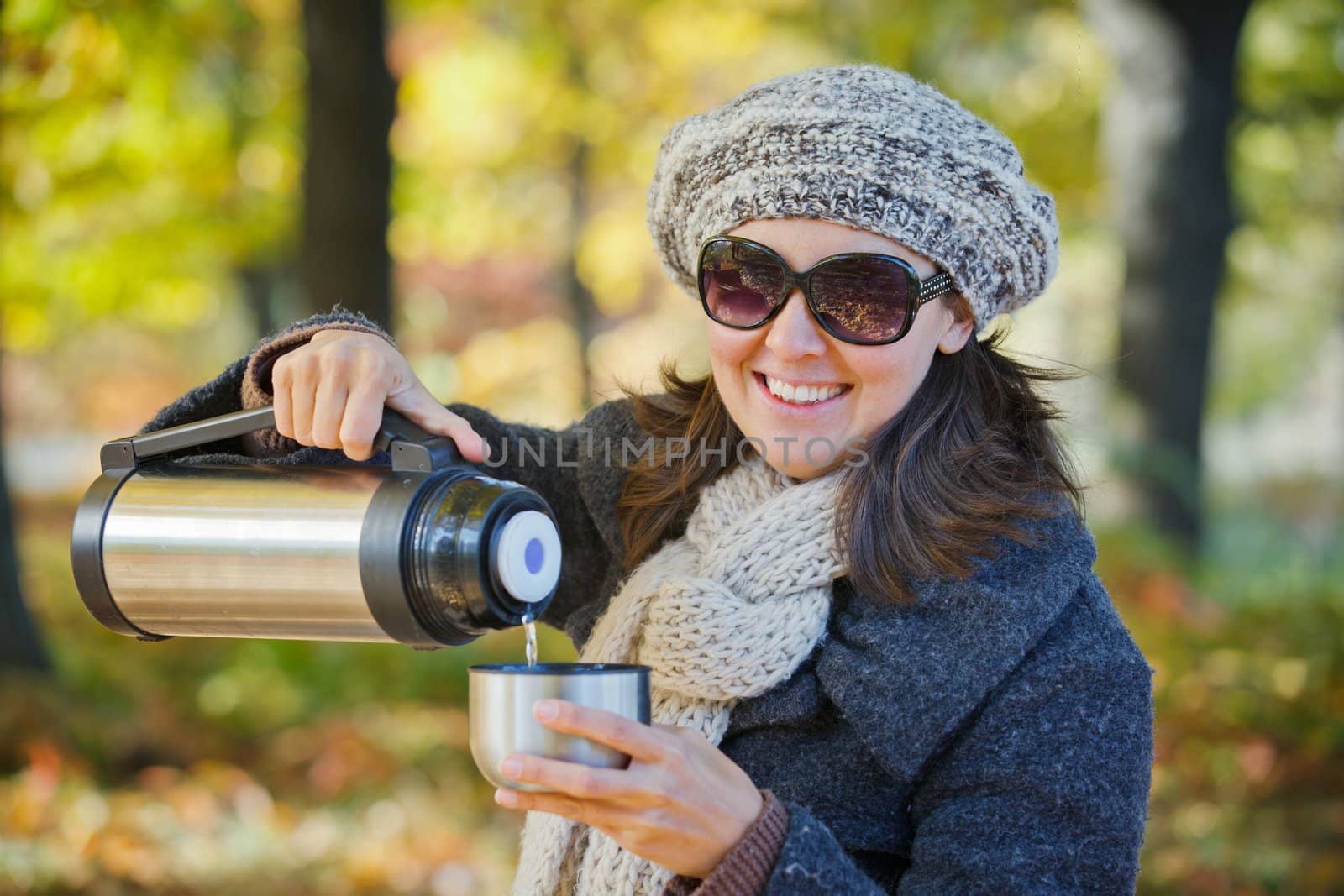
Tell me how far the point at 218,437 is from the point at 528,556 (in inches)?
22.0

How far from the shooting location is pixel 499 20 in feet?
40.0

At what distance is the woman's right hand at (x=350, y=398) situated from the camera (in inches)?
67.4

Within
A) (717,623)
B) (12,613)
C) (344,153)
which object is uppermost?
(344,153)

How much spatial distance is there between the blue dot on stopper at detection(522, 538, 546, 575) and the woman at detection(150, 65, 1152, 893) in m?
0.24

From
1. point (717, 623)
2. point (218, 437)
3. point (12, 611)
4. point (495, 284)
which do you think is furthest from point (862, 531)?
point (495, 284)

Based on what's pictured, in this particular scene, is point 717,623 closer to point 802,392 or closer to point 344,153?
point 802,392

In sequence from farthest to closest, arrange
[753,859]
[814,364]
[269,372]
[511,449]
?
[511,449] < [269,372] < [814,364] < [753,859]

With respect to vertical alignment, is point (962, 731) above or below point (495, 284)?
below

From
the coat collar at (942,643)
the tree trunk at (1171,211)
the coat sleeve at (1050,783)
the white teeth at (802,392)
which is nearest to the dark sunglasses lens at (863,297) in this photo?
the white teeth at (802,392)

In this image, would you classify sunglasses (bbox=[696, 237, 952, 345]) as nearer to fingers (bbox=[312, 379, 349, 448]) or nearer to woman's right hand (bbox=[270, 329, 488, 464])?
woman's right hand (bbox=[270, 329, 488, 464])

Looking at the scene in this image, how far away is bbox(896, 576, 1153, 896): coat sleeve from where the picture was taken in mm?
1640

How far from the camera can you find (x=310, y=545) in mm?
1588

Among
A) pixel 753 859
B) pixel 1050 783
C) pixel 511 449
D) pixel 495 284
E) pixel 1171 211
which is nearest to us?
pixel 753 859

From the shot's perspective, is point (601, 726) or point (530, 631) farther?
point (530, 631)
